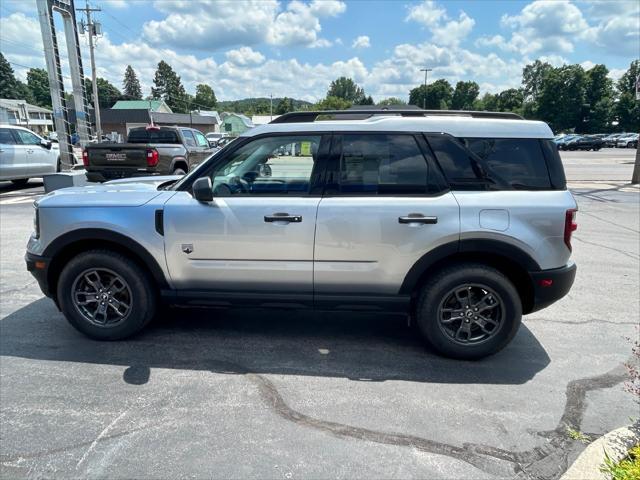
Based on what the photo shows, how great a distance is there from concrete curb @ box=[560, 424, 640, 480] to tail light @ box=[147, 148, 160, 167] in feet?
31.5

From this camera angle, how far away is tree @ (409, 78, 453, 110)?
353ft

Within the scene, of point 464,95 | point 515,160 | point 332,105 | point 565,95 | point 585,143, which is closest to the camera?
point 515,160

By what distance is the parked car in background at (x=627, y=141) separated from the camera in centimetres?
5172

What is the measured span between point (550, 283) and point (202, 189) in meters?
2.88

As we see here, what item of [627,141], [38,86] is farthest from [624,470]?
[38,86]

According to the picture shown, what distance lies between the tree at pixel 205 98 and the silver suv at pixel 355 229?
133 metres

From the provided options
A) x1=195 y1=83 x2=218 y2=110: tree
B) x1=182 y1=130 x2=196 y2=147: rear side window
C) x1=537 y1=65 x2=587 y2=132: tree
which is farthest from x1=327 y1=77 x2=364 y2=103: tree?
x1=182 y1=130 x2=196 y2=147: rear side window

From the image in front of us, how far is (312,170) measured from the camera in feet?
11.6

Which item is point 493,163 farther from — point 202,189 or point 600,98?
point 600,98

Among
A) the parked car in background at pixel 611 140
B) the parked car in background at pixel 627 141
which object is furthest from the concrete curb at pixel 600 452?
the parked car in background at pixel 611 140

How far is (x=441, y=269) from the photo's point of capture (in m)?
3.48

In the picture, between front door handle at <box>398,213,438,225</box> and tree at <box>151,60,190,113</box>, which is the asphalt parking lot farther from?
tree at <box>151,60,190,113</box>

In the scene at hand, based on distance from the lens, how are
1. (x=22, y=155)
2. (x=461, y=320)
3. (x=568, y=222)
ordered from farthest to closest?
(x=22, y=155) < (x=461, y=320) < (x=568, y=222)

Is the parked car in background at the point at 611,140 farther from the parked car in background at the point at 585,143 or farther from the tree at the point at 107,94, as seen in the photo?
the tree at the point at 107,94
